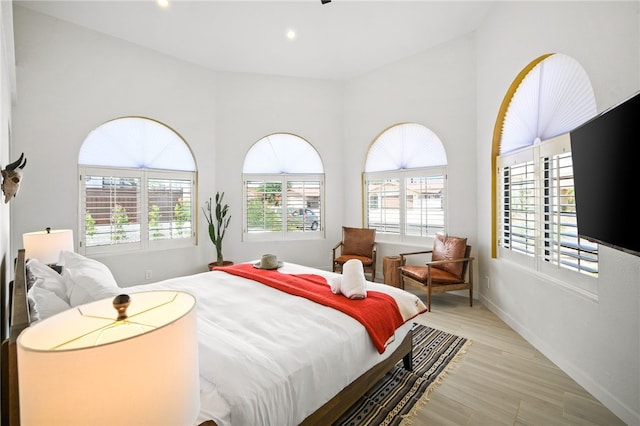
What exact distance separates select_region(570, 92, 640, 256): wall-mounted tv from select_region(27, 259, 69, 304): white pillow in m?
2.69

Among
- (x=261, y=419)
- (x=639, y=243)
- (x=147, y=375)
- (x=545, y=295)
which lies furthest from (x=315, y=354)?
(x=545, y=295)

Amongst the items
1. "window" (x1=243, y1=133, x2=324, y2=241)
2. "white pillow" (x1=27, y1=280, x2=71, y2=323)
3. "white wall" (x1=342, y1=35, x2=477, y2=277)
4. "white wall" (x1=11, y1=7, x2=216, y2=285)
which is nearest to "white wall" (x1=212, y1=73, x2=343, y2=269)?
"window" (x1=243, y1=133, x2=324, y2=241)

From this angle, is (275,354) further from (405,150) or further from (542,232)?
(405,150)

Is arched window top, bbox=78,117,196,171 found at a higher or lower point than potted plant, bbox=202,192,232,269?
higher

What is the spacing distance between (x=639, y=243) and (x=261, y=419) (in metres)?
1.71

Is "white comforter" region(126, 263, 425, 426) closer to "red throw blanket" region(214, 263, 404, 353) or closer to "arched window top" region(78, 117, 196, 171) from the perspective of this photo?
"red throw blanket" region(214, 263, 404, 353)

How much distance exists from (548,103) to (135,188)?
4930 millimetres

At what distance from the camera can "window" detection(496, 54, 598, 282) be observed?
2330mm

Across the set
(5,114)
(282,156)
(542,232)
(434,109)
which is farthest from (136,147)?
(542,232)

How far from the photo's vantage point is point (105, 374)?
54 centimetres

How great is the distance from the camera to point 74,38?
139 inches

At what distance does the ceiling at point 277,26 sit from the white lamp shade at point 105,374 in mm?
3701

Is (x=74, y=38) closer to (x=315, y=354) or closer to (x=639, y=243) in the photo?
(x=315, y=354)

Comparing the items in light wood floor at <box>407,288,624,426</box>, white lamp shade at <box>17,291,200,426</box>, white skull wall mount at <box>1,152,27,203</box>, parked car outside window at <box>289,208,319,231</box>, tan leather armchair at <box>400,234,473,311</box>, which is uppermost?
white skull wall mount at <box>1,152,27,203</box>
